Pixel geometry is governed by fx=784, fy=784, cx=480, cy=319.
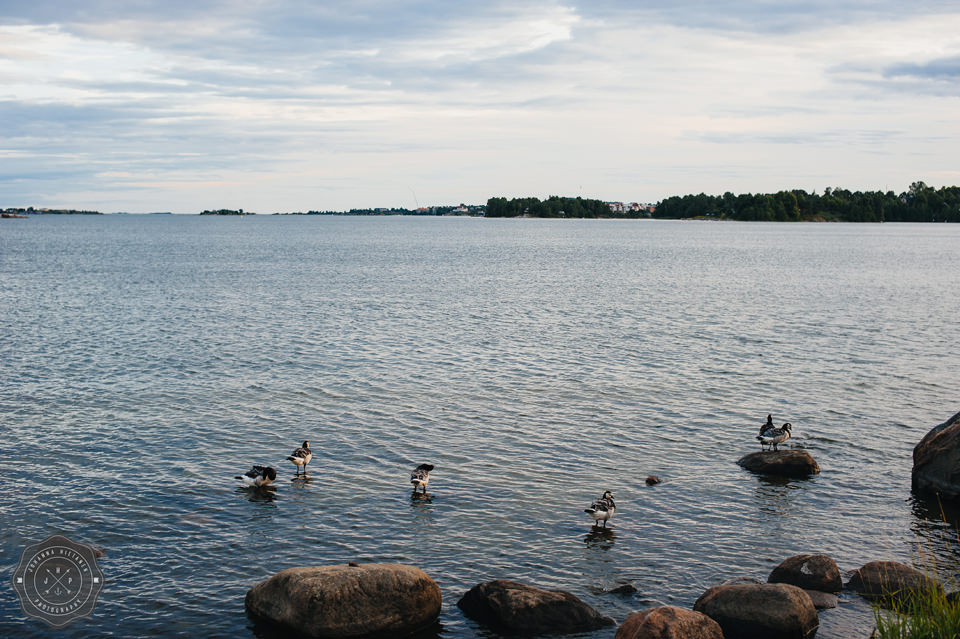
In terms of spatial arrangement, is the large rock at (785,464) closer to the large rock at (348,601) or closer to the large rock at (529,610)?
the large rock at (529,610)

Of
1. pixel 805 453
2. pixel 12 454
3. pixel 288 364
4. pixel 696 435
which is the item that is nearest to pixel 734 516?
pixel 805 453

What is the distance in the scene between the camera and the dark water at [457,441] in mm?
19500

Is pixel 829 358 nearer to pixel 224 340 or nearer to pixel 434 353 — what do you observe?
pixel 434 353

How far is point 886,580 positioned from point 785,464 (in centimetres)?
933

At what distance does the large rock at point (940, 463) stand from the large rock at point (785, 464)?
3.11 metres

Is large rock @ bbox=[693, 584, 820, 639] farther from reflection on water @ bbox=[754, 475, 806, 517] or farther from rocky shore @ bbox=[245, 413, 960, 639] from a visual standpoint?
reflection on water @ bbox=[754, 475, 806, 517]

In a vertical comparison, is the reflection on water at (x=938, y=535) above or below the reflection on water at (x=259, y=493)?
below

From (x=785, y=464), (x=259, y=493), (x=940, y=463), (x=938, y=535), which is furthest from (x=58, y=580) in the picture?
(x=940, y=463)

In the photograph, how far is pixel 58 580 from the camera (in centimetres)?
1809

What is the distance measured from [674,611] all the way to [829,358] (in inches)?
1413

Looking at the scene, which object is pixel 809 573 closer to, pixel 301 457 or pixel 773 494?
pixel 773 494

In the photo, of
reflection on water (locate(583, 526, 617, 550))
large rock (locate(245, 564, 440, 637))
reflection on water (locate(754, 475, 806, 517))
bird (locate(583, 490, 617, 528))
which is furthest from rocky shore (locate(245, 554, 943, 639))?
reflection on water (locate(754, 475, 806, 517))

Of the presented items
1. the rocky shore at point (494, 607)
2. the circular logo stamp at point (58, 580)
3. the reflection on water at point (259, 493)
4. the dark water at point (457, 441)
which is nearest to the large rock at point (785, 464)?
the dark water at point (457, 441)

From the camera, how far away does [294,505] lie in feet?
75.7
